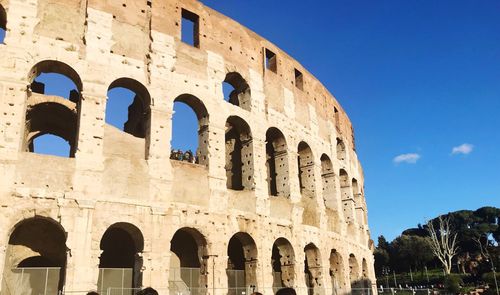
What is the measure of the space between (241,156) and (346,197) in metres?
8.68

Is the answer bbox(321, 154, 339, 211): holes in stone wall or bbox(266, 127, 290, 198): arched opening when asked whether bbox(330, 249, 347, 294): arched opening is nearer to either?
bbox(321, 154, 339, 211): holes in stone wall

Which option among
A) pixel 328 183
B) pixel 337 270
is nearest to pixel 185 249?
pixel 337 270

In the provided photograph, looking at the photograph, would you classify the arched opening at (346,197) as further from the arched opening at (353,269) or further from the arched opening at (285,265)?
the arched opening at (285,265)

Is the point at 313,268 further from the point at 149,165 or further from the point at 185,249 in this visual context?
the point at 149,165

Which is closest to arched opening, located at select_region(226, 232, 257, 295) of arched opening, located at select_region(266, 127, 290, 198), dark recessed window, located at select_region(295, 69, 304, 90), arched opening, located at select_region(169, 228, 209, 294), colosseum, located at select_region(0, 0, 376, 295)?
colosseum, located at select_region(0, 0, 376, 295)

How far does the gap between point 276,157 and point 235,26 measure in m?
5.40

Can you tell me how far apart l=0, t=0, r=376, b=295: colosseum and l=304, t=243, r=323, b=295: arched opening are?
64 mm

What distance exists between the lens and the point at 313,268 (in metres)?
18.4

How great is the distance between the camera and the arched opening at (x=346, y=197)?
22.8 meters

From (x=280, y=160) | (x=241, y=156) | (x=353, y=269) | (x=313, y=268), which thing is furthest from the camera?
(x=353, y=269)

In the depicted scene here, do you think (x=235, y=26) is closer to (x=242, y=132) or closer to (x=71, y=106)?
(x=242, y=132)

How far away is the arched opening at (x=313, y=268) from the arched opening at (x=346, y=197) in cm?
466

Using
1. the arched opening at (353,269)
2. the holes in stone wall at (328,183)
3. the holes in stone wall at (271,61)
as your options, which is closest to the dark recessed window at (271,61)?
the holes in stone wall at (271,61)

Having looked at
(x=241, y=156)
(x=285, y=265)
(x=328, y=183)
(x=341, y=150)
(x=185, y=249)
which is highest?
(x=341, y=150)
